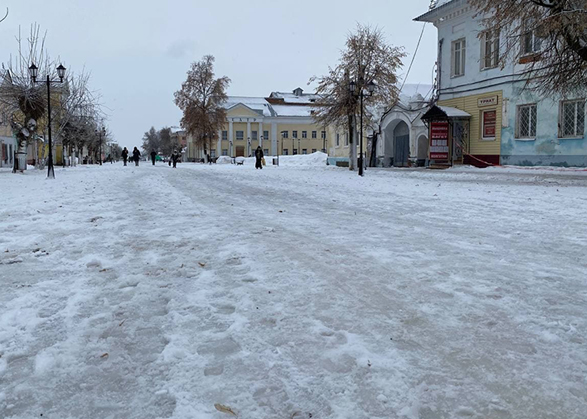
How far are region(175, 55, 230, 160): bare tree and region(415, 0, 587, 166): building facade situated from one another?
37.3m

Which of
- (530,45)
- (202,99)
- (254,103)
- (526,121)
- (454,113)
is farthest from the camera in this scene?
(254,103)

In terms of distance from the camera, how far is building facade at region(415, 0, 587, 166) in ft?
72.5

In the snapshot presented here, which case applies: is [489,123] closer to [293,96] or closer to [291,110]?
[291,110]

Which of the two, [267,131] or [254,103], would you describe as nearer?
[267,131]

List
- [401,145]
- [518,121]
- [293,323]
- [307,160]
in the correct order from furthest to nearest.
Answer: [307,160] < [401,145] < [518,121] < [293,323]

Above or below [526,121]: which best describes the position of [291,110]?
above

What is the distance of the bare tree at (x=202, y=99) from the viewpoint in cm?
6244

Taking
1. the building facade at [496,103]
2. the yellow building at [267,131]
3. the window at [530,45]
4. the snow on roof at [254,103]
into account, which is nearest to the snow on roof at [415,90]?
the building facade at [496,103]

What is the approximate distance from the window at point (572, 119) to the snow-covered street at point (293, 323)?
1761 cm

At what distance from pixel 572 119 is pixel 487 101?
4.66m

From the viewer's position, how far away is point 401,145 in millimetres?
33844

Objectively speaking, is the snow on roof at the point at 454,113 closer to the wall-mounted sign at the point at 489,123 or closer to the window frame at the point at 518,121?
the wall-mounted sign at the point at 489,123

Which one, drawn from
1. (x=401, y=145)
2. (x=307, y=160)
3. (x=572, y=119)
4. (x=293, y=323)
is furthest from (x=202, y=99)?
(x=293, y=323)

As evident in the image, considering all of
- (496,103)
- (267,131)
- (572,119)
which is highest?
(267,131)
